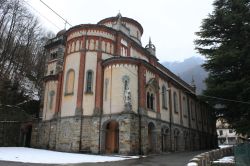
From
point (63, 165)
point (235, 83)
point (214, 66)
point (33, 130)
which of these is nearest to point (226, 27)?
point (214, 66)

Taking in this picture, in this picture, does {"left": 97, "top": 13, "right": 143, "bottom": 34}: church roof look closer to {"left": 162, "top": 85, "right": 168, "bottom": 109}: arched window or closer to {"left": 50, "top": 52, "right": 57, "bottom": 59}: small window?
{"left": 50, "top": 52, "right": 57, "bottom": 59}: small window

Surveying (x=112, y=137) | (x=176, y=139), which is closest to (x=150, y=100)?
(x=112, y=137)

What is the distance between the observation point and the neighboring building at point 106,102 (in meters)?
24.9

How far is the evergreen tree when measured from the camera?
22906 mm

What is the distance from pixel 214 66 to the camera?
25438mm

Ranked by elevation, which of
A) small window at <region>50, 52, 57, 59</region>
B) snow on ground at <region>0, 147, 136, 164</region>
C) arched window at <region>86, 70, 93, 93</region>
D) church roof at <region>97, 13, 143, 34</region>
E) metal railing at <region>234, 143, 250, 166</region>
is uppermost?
church roof at <region>97, 13, 143, 34</region>

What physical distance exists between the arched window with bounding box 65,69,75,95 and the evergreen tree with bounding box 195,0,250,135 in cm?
1320

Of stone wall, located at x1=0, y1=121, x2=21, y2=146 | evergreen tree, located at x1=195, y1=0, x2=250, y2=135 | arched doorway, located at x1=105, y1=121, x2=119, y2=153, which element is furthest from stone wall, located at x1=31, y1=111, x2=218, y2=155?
evergreen tree, located at x1=195, y1=0, x2=250, y2=135

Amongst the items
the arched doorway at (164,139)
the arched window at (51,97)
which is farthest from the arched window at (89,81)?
the arched doorway at (164,139)

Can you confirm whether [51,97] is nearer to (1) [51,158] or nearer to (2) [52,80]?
(2) [52,80]

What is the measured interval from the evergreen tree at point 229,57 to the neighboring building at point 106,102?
6.23m

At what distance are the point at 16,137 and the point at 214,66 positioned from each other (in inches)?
938

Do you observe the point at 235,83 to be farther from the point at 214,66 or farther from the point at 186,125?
the point at 186,125

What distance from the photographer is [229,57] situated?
23359 millimetres
